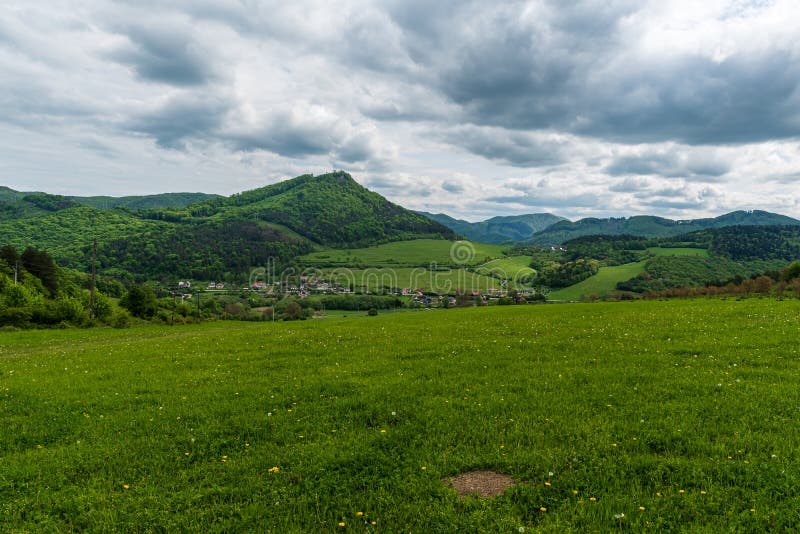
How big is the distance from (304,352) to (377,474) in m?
→ 12.0

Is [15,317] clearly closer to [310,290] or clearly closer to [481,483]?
[481,483]

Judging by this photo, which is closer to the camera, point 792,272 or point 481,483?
point 481,483

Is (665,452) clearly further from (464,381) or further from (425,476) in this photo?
(464,381)

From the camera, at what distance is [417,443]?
27.9ft

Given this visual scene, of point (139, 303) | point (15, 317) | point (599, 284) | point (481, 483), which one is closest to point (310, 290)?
point (139, 303)

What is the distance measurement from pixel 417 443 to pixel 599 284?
159713 millimetres

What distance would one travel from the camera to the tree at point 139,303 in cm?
6397

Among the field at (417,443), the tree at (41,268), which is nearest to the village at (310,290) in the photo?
the tree at (41,268)

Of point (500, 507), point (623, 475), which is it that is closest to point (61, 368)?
point (500, 507)

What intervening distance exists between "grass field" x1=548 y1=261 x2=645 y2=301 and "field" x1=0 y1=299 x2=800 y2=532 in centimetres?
12840

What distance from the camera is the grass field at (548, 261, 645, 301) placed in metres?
137

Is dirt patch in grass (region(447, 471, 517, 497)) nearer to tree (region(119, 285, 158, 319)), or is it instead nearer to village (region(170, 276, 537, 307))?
tree (region(119, 285, 158, 319))

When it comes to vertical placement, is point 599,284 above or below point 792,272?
below

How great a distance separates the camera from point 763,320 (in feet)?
64.1
